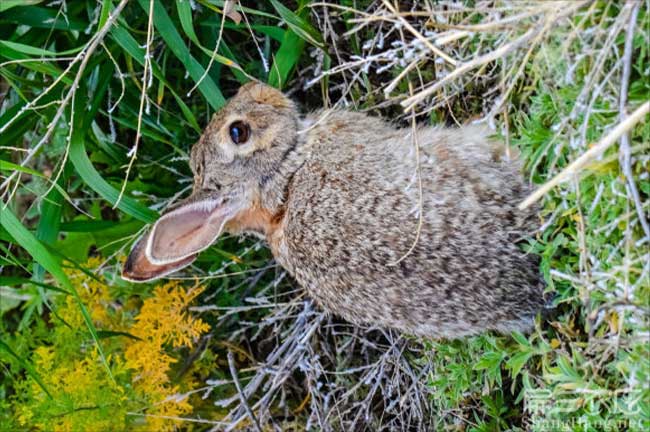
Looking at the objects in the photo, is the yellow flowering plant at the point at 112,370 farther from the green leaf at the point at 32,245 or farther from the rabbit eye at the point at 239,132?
the rabbit eye at the point at 239,132

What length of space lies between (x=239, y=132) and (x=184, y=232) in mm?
518

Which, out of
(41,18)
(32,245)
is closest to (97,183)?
(32,245)

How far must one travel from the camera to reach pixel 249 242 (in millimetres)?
4848

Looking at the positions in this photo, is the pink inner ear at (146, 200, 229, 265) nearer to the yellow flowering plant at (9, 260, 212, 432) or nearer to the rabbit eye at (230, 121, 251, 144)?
the rabbit eye at (230, 121, 251, 144)

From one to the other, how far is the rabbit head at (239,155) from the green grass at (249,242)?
0.54ft

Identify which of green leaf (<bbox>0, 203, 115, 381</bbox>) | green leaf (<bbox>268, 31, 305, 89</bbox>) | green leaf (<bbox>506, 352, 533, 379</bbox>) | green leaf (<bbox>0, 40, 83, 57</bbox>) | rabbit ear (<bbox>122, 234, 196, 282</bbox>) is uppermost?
green leaf (<bbox>0, 40, 83, 57</bbox>)

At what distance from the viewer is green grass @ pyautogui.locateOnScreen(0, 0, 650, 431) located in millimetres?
3047

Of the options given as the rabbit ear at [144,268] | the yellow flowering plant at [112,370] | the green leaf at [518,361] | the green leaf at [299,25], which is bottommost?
the yellow flowering plant at [112,370]

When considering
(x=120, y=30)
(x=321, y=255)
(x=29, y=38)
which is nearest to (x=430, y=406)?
(x=321, y=255)

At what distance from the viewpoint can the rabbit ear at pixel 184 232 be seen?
155 inches

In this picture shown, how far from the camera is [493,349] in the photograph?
3664 millimetres

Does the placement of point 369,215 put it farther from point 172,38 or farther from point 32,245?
point 32,245

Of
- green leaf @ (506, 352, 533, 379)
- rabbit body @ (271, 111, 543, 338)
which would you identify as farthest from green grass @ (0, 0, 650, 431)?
rabbit body @ (271, 111, 543, 338)

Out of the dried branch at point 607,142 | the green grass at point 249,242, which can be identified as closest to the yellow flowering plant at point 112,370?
the green grass at point 249,242
